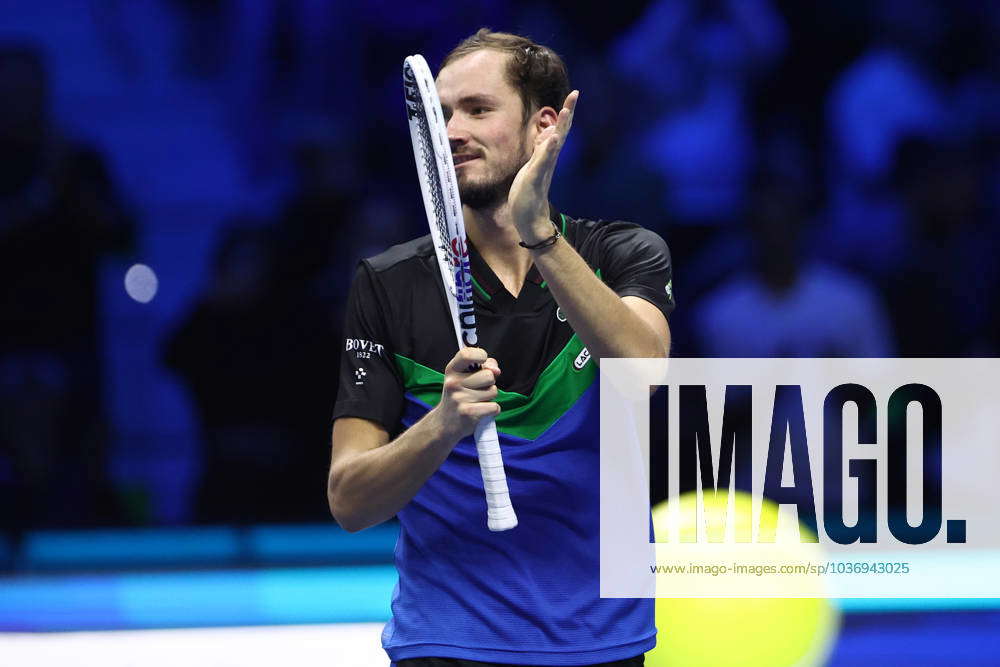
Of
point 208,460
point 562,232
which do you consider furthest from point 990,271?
point 562,232

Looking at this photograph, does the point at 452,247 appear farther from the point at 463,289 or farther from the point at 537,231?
the point at 537,231

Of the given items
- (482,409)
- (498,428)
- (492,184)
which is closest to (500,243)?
(492,184)

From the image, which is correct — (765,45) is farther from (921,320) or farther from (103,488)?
(103,488)

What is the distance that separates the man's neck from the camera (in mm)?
3098

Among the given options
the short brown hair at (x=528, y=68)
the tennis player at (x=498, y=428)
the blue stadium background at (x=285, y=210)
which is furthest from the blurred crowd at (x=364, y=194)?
the tennis player at (x=498, y=428)

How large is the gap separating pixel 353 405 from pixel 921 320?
4814mm

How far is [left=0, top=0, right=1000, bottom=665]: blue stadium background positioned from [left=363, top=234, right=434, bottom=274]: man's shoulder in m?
4.06

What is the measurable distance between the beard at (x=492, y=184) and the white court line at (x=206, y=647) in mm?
3243

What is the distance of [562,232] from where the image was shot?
10.1 feet

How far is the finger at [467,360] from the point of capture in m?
2.75

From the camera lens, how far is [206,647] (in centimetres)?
632

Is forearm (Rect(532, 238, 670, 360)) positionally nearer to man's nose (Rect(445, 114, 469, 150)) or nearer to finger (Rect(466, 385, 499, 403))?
finger (Rect(466, 385, 499, 403))

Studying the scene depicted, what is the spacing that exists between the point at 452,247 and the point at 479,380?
310mm

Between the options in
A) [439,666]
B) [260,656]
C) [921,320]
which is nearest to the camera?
[439,666]
